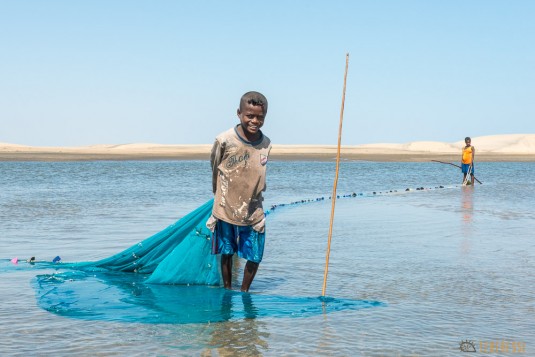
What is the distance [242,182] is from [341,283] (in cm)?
149

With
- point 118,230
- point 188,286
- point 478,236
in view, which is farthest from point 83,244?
point 478,236

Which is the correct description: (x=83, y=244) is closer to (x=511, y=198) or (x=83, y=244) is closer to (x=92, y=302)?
(x=92, y=302)

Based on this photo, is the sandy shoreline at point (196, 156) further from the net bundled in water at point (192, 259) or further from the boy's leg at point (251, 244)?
the boy's leg at point (251, 244)

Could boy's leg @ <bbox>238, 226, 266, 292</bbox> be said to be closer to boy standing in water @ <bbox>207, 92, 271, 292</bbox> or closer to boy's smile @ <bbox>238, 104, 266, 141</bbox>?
boy standing in water @ <bbox>207, 92, 271, 292</bbox>

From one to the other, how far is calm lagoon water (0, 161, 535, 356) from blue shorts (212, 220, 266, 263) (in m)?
0.41

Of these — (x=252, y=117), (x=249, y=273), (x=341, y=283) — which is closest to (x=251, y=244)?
(x=249, y=273)

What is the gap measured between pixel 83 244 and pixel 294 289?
3.70 metres

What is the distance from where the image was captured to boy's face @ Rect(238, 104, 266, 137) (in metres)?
4.95

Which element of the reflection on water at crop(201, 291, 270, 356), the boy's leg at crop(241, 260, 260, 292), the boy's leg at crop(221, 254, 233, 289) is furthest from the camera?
the boy's leg at crop(221, 254, 233, 289)

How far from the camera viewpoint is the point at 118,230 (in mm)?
9961

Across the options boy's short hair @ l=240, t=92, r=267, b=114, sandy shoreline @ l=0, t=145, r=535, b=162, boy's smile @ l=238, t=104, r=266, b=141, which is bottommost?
sandy shoreline @ l=0, t=145, r=535, b=162

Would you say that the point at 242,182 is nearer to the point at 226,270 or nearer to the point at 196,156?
the point at 226,270

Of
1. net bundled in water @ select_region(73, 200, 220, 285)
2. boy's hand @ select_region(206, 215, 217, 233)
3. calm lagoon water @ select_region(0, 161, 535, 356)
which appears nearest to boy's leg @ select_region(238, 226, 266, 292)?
boy's hand @ select_region(206, 215, 217, 233)

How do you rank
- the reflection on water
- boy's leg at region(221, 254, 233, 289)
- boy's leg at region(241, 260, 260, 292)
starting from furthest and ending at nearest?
boy's leg at region(221, 254, 233, 289)
boy's leg at region(241, 260, 260, 292)
the reflection on water
